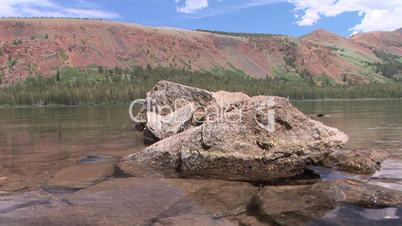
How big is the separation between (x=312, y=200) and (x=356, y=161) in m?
8.35

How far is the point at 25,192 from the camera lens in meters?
17.1

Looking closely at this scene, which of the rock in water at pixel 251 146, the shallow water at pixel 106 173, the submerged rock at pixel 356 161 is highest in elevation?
the rock in water at pixel 251 146

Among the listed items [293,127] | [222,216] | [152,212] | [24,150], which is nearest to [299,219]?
[222,216]

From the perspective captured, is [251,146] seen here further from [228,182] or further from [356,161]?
[356,161]

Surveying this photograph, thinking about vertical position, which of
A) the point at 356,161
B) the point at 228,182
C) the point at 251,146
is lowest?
the point at 228,182

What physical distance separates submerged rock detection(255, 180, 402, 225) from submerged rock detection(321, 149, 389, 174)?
18.2 feet

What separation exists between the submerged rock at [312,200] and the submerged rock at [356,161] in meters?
5.54

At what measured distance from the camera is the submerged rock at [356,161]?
20.9m

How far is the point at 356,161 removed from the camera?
21547mm

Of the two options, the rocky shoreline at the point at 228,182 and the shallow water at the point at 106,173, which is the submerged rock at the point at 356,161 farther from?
the shallow water at the point at 106,173

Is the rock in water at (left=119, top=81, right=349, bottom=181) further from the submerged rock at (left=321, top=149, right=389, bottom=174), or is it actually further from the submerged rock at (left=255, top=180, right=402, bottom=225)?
the submerged rock at (left=255, top=180, right=402, bottom=225)

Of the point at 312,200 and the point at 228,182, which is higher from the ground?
the point at 312,200

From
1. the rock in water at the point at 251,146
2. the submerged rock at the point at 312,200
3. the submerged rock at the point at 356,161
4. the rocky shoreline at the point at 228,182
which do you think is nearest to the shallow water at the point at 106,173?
the rocky shoreline at the point at 228,182

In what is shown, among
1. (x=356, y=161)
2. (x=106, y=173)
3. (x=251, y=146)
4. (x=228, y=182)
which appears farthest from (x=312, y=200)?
(x=106, y=173)
